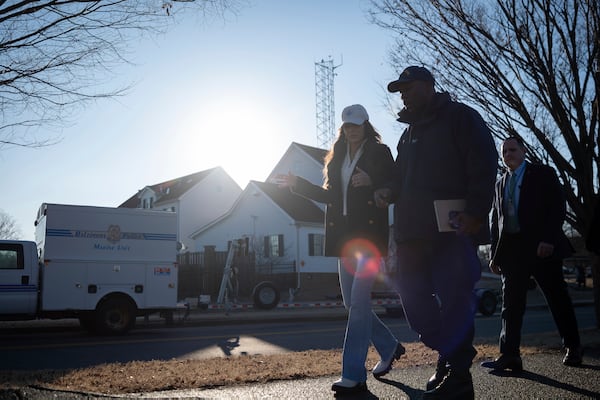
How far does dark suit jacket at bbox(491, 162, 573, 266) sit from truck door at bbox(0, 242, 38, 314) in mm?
10361

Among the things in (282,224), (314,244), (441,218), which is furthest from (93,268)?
(282,224)

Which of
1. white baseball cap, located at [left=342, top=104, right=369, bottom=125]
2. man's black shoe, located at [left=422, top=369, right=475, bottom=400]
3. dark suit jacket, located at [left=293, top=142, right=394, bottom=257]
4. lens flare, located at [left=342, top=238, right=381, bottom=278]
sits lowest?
man's black shoe, located at [left=422, top=369, right=475, bottom=400]

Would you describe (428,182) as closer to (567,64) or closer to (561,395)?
(561,395)

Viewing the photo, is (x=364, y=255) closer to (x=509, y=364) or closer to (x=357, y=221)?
(x=357, y=221)

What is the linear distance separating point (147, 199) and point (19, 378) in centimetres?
5170

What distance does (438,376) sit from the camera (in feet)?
12.5

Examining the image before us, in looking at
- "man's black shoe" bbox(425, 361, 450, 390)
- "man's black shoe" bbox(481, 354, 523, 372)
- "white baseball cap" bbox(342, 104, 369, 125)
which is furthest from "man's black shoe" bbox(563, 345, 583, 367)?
"white baseball cap" bbox(342, 104, 369, 125)

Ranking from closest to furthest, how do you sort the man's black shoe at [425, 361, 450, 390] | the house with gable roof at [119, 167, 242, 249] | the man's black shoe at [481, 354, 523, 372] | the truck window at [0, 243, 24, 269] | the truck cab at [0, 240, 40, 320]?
the man's black shoe at [425, 361, 450, 390] → the man's black shoe at [481, 354, 523, 372] → the truck cab at [0, 240, 40, 320] → the truck window at [0, 243, 24, 269] → the house with gable roof at [119, 167, 242, 249]

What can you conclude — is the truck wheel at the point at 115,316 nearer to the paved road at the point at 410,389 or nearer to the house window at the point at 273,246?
the paved road at the point at 410,389

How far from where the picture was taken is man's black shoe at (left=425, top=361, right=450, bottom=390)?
12.4ft

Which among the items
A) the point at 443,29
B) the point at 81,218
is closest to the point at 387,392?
the point at 443,29

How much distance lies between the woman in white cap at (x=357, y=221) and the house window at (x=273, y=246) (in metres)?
31.7

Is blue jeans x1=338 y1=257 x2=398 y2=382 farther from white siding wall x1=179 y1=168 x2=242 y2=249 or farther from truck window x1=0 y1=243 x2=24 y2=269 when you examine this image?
white siding wall x1=179 y1=168 x2=242 y2=249

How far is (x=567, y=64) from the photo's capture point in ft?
26.6
